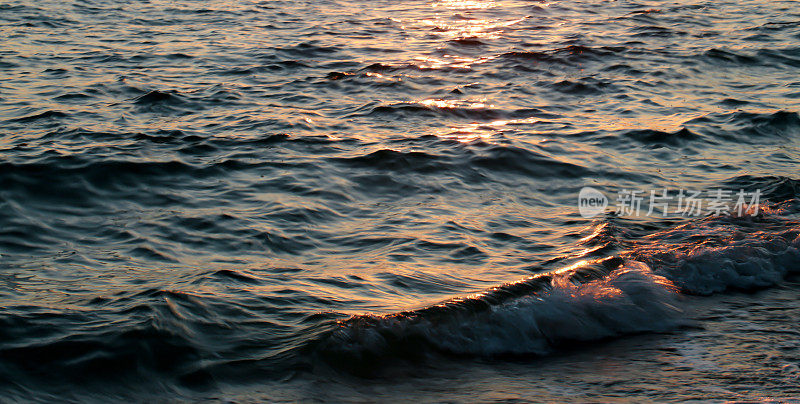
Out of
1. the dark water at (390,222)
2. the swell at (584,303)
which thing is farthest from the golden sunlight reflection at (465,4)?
the swell at (584,303)

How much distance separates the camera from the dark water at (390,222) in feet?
14.4

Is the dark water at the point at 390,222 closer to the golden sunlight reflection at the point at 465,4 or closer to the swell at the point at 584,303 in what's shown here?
the swell at the point at 584,303

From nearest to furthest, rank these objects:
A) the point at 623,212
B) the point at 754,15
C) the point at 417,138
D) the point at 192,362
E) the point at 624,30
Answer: the point at 192,362 < the point at 623,212 < the point at 417,138 < the point at 624,30 < the point at 754,15

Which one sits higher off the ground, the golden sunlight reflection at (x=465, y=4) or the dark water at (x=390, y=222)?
the golden sunlight reflection at (x=465, y=4)

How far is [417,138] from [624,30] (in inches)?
289

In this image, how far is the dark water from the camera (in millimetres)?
4387

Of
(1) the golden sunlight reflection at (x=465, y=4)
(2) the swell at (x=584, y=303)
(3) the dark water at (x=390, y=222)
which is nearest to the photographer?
(3) the dark water at (x=390, y=222)

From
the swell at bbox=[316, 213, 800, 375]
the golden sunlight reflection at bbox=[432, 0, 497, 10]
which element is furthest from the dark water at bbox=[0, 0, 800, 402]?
the golden sunlight reflection at bbox=[432, 0, 497, 10]

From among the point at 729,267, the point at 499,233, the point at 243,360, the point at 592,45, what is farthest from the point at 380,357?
the point at 592,45

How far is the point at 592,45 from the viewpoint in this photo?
42.9ft

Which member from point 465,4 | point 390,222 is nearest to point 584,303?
point 390,222

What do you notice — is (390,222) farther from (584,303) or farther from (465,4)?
(465,4)

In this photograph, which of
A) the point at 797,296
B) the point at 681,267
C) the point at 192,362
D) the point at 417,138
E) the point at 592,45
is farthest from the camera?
the point at 592,45

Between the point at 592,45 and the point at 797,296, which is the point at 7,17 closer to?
the point at 592,45
